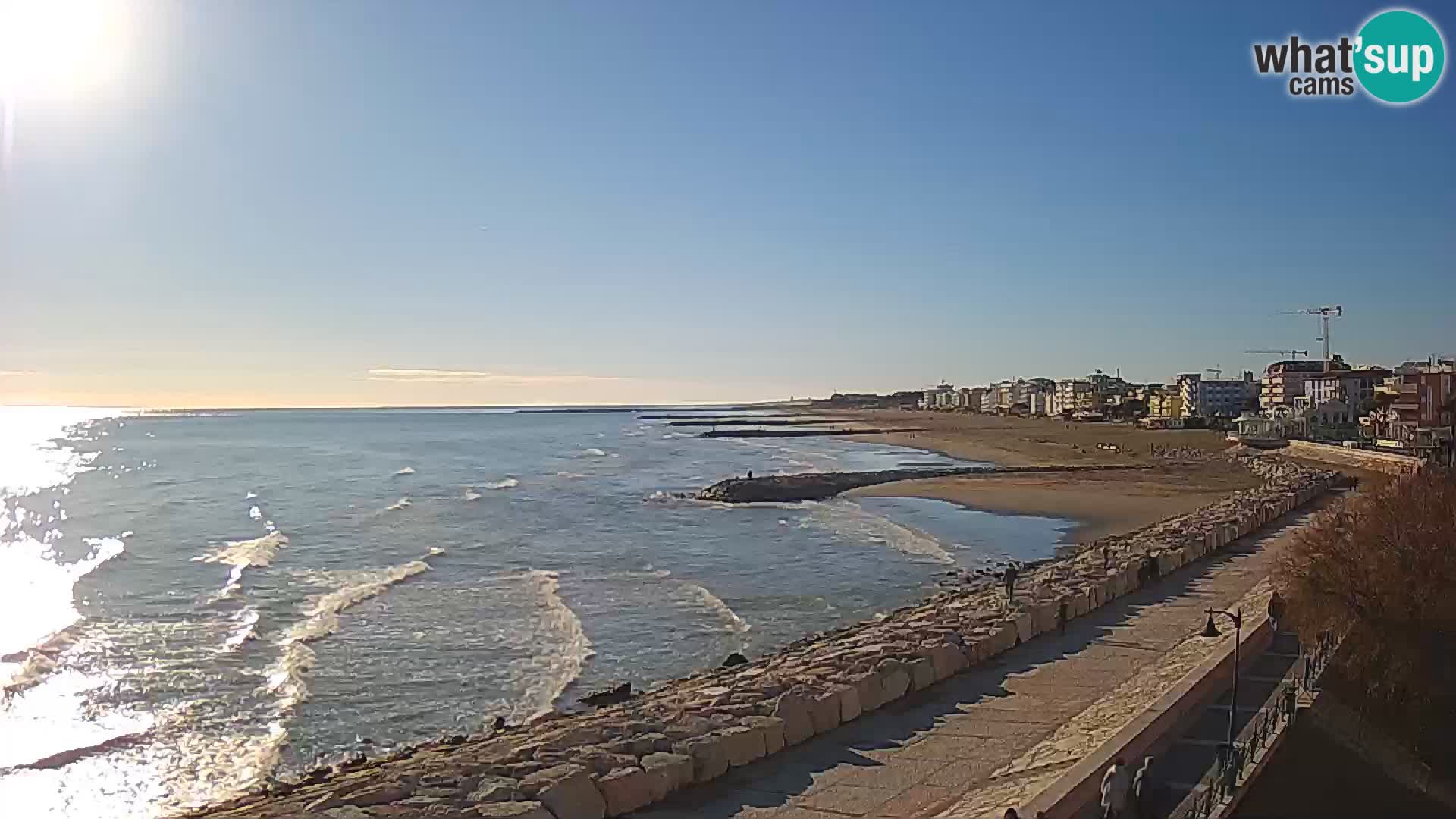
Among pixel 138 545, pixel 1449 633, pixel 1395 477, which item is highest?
pixel 1395 477

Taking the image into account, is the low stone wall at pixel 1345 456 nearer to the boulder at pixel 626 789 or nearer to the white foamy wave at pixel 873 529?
the white foamy wave at pixel 873 529

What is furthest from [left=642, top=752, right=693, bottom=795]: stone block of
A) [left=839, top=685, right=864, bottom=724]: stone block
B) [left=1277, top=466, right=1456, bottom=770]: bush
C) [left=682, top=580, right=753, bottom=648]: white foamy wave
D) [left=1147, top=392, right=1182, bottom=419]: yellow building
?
[left=1147, top=392, right=1182, bottom=419]: yellow building

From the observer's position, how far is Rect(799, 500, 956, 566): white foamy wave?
30.1 metres

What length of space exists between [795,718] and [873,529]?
24.0 metres

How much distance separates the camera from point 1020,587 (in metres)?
20.8

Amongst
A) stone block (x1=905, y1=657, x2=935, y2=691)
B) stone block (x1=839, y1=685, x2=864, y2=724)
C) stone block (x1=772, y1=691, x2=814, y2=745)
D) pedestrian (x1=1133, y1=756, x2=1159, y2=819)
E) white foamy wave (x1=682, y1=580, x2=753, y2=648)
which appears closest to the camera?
pedestrian (x1=1133, y1=756, x2=1159, y2=819)

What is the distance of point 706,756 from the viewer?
408 inches

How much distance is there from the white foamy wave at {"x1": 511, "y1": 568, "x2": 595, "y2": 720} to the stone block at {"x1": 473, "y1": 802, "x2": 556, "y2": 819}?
20.6 ft

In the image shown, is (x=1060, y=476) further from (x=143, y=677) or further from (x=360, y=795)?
(x=360, y=795)

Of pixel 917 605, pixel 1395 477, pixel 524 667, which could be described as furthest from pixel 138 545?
pixel 1395 477

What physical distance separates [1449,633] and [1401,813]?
2.12 meters

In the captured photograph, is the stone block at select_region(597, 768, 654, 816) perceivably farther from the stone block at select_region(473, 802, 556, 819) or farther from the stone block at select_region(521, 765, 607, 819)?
the stone block at select_region(473, 802, 556, 819)

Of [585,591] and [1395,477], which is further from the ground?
[1395,477]

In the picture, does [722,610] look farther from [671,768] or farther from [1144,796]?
[1144,796]
